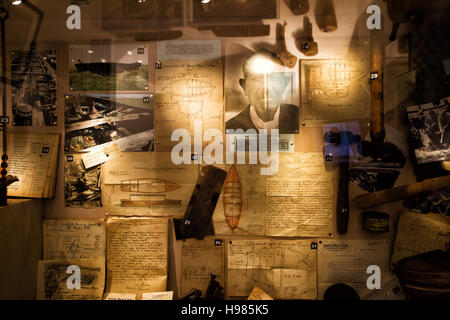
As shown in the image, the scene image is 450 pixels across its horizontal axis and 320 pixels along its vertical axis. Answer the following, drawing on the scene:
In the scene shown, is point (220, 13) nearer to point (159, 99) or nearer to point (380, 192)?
point (159, 99)

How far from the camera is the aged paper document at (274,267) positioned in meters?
1.64

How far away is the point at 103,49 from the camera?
64.1 inches

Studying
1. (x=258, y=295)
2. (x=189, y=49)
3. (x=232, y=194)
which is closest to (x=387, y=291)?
(x=258, y=295)

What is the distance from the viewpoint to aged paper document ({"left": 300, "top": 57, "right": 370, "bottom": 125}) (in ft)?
5.20

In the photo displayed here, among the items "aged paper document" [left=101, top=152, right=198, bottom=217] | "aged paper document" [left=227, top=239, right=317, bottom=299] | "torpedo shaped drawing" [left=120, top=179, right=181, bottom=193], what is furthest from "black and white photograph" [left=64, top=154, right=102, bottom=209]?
"aged paper document" [left=227, top=239, right=317, bottom=299]

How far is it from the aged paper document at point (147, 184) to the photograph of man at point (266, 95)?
0.45 m

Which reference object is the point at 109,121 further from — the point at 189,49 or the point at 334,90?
the point at 334,90

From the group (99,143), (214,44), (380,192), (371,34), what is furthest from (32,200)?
(371,34)

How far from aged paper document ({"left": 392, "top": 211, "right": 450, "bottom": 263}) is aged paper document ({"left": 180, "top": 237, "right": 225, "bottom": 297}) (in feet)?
3.38

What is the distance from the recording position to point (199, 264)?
65.4 inches

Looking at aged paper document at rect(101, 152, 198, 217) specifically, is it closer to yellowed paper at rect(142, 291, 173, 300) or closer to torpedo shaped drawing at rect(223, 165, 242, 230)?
torpedo shaped drawing at rect(223, 165, 242, 230)

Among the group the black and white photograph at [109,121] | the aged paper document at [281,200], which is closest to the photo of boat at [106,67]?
the black and white photograph at [109,121]

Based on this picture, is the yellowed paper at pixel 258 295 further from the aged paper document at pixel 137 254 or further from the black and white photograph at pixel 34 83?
the black and white photograph at pixel 34 83

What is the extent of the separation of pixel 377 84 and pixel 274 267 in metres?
1.21
